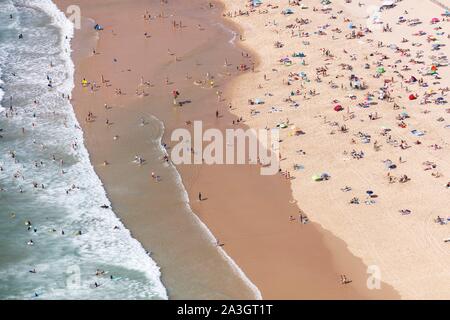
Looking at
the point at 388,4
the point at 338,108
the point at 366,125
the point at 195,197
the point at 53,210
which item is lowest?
the point at 53,210

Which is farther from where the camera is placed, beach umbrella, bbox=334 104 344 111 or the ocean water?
beach umbrella, bbox=334 104 344 111

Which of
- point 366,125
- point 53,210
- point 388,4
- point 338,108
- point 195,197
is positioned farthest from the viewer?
point 388,4

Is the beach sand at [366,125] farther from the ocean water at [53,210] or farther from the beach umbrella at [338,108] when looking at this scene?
the ocean water at [53,210]

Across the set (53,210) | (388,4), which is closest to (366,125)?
(53,210)

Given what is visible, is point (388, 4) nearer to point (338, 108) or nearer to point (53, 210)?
point (338, 108)

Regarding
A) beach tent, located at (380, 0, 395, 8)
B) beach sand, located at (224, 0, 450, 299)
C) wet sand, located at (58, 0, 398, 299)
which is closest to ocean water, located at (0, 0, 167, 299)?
wet sand, located at (58, 0, 398, 299)

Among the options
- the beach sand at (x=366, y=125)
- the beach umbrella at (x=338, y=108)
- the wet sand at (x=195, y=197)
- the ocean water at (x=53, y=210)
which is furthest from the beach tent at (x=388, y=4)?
the ocean water at (x=53, y=210)

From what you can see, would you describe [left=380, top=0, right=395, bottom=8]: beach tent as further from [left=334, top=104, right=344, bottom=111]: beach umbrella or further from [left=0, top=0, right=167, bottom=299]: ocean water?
[left=0, top=0, right=167, bottom=299]: ocean water
